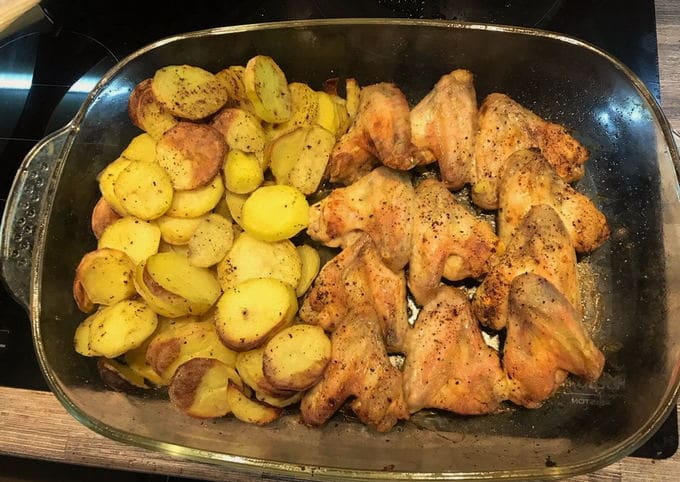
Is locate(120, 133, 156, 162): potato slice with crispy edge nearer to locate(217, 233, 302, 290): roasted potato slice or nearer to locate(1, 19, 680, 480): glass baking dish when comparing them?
locate(1, 19, 680, 480): glass baking dish

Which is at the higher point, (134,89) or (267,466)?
(134,89)

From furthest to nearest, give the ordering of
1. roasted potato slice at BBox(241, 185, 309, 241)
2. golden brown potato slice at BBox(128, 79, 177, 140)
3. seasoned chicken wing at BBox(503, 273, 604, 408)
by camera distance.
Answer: golden brown potato slice at BBox(128, 79, 177, 140) < roasted potato slice at BBox(241, 185, 309, 241) < seasoned chicken wing at BBox(503, 273, 604, 408)

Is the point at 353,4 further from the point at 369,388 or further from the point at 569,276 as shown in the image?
the point at 369,388

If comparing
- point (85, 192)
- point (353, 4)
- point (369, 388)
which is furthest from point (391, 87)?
point (85, 192)

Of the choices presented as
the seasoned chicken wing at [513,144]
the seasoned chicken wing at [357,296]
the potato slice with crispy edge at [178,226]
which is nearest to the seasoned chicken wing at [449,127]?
the seasoned chicken wing at [513,144]

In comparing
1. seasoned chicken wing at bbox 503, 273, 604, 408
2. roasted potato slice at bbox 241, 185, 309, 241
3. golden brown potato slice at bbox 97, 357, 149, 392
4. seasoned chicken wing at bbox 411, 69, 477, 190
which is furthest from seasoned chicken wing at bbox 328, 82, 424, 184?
golden brown potato slice at bbox 97, 357, 149, 392

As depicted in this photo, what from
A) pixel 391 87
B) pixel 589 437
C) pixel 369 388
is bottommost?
pixel 589 437

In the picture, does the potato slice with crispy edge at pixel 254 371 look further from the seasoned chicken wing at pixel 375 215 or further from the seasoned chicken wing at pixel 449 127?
the seasoned chicken wing at pixel 449 127
